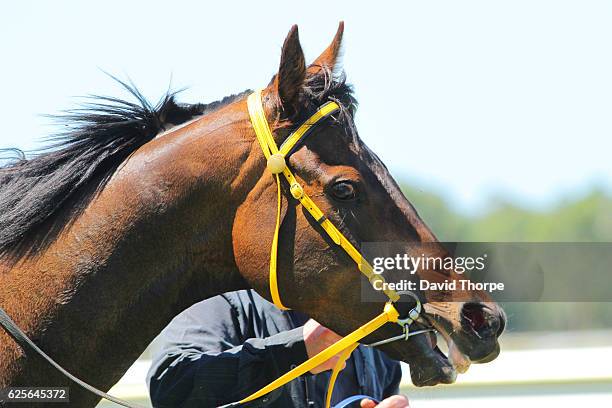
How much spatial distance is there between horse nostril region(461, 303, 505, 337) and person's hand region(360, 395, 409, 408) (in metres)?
0.61

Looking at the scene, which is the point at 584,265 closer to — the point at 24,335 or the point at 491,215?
the point at 24,335

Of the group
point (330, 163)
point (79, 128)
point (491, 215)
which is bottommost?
point (491, 215)

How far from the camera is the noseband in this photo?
10.2 feet

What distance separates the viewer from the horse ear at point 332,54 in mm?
3460

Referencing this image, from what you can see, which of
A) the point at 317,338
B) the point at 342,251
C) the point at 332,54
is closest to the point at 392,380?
the point at 317,338

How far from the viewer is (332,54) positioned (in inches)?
138

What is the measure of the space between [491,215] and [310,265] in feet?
165

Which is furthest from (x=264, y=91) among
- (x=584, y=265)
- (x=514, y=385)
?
(x=514, y=385)

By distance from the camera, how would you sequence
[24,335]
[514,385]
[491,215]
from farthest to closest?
[491,215] → [514,385] → [24,335]

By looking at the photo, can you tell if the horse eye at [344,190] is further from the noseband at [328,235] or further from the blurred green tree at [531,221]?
the blurred green tree at [531,221]

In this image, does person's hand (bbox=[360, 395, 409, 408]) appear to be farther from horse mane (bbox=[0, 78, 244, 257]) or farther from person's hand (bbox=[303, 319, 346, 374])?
horse mane (bbox=[0, 78, 244, 257])

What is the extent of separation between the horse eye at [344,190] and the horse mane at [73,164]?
630 millimetres

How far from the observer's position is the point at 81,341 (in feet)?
9.98

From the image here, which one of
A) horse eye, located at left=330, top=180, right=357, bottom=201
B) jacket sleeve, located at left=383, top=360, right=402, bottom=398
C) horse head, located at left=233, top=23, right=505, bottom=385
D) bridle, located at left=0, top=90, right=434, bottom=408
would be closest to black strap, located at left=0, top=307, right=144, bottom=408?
bridle, located at left=0, top=90, right=434, bottom=408
